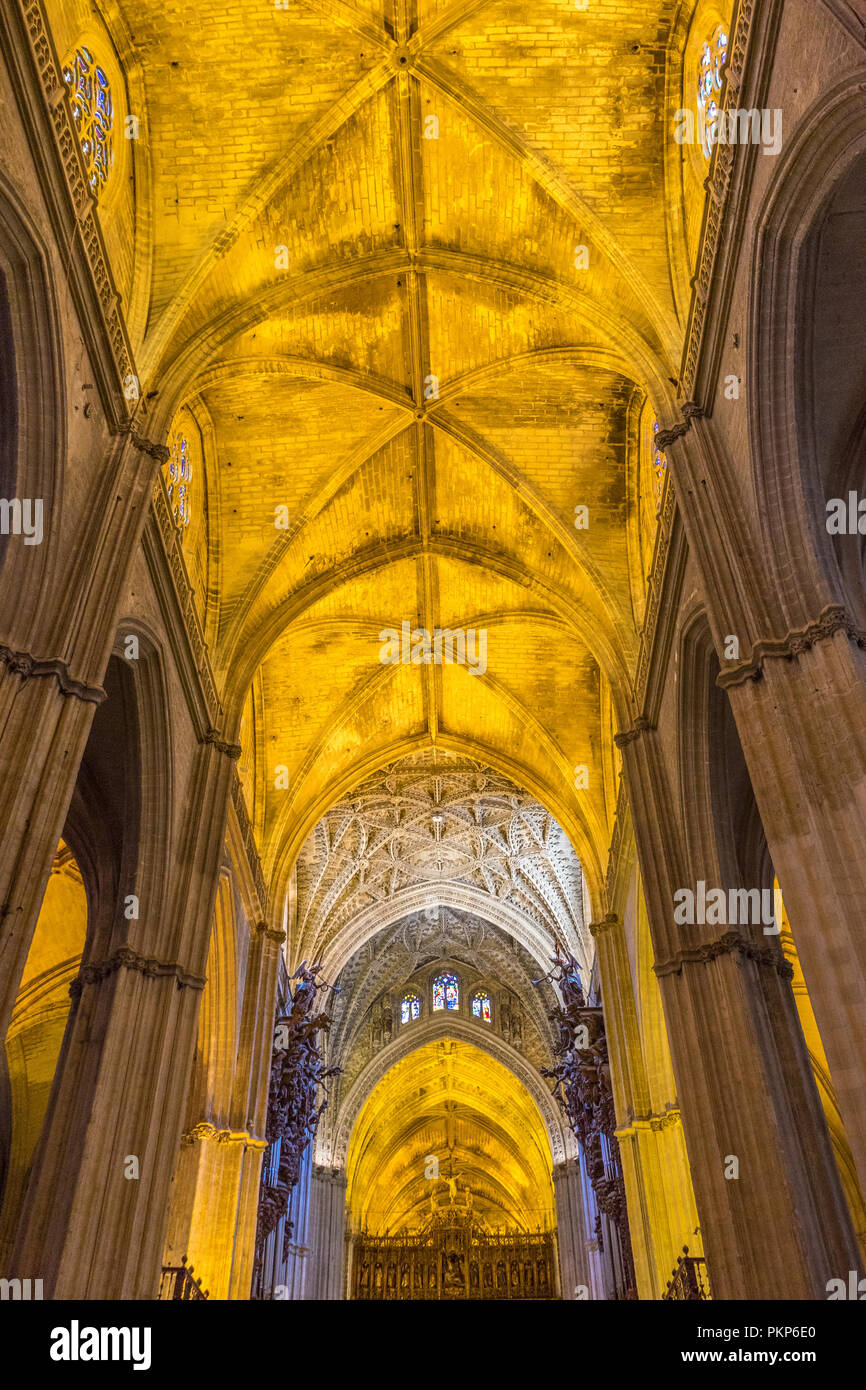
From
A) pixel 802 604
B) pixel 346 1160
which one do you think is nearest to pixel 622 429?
pixel 802 604

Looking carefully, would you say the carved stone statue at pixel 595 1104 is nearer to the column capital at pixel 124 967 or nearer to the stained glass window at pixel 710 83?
the column capital at pixel 124 967

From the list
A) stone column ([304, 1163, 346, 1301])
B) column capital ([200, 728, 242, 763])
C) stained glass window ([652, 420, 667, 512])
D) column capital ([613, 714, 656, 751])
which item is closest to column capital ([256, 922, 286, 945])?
column capital ([200, 728, 242, 763])

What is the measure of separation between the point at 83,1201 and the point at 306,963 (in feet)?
48.8

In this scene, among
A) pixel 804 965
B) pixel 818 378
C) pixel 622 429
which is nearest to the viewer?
pixel 804 965

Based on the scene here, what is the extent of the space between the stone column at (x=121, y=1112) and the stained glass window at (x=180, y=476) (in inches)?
183

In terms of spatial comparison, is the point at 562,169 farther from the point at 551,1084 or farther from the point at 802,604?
the point at 551,1084

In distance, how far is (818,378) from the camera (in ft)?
30.9

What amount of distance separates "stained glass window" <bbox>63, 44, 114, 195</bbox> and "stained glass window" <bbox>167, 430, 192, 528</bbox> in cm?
368

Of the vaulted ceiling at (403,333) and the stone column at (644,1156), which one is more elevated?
the vaulted ceiling at (403,333)

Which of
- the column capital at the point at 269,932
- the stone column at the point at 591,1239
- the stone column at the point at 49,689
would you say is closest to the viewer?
the stone column at the point at 49,689

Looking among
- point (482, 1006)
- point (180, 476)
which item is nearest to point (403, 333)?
point (180, 476)

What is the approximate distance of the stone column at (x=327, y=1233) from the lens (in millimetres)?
26312

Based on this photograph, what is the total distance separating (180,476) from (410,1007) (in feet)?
69.1

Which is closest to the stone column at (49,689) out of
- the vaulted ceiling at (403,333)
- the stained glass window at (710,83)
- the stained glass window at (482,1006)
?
the vaulted ceiling at (403,333)
